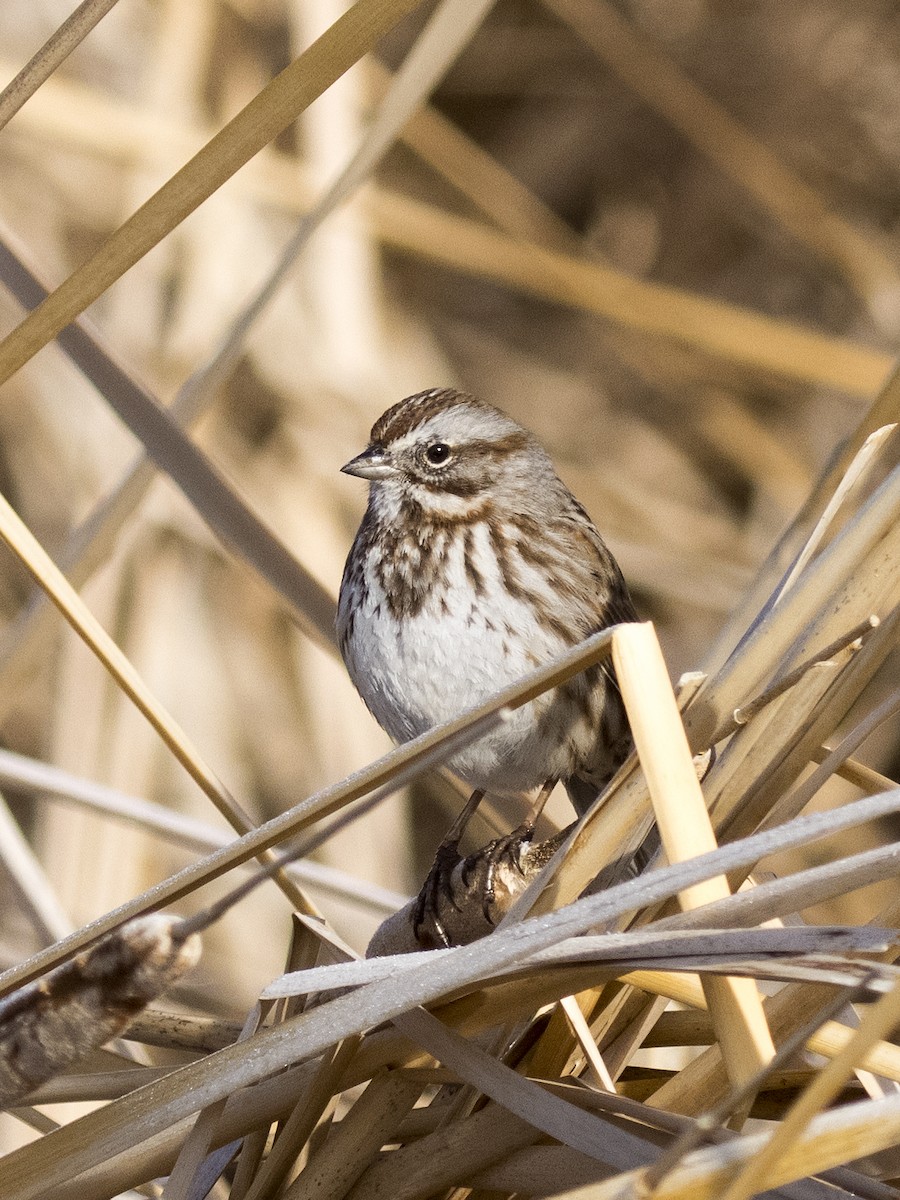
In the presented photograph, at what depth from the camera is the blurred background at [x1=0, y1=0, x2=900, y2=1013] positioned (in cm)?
412

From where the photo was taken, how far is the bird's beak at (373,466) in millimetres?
2656

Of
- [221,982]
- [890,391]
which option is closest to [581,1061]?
[890,391]

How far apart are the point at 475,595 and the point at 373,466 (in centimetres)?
34

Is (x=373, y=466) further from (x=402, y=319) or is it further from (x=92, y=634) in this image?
(x=402, y=319)

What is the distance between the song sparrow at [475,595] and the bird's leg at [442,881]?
7 centimetres

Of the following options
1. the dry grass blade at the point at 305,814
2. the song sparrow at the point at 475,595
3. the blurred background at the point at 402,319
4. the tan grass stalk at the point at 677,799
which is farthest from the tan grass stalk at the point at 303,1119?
the blurred background at the point at 402,319

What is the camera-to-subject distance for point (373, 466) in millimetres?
2672

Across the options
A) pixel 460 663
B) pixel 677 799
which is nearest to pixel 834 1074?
pixel 677 799

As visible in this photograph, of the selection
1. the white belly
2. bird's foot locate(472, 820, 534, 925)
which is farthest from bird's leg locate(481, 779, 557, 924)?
the white belly

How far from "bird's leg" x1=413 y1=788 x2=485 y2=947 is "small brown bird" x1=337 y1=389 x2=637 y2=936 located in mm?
82

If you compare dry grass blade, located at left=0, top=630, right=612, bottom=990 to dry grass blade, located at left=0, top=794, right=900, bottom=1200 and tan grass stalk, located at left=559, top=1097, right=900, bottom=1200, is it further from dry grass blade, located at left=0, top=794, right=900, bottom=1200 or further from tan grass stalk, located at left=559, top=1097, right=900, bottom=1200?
tan grass stalk, located at left=559, top=1097, right=900, bottom=1200

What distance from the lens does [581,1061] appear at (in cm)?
166

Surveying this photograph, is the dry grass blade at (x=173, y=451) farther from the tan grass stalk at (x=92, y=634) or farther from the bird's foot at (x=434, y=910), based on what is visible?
the bird's foot at (x=434, y=910)

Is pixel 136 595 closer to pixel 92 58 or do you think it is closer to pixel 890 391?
pixel 92 58
